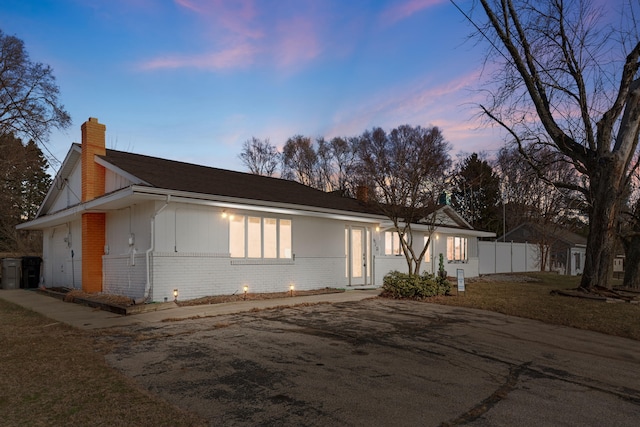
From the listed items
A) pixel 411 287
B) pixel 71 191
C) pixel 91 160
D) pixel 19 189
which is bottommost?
pixel 411 287

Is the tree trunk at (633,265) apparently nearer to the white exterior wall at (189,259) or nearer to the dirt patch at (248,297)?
the dirt patch at (248,297)

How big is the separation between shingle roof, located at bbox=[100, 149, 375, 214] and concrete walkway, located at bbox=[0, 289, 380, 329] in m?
2.98

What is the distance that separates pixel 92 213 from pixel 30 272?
24.7 feet

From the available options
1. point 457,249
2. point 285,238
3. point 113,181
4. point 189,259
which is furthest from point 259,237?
point 457,249

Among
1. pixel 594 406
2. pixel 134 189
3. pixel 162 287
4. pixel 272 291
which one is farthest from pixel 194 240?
pixel 594 406

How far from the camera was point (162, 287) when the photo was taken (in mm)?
10820

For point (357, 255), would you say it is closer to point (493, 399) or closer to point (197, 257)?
point (197, 257)

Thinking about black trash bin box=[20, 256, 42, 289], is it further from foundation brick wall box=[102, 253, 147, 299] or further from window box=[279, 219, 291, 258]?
window box=[279, 219, 291, 258]

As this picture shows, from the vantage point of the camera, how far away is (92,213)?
44.8 ft

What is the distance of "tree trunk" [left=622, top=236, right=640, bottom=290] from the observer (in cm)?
1394

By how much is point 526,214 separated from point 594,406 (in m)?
36.0

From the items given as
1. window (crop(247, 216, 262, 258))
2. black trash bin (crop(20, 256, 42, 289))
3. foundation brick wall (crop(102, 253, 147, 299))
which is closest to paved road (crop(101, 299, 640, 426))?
foundation brick wall (crop(102, 253, 147, 299))

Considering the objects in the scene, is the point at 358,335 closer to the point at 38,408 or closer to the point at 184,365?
the point at 184,365

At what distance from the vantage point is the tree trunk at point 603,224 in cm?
1202
